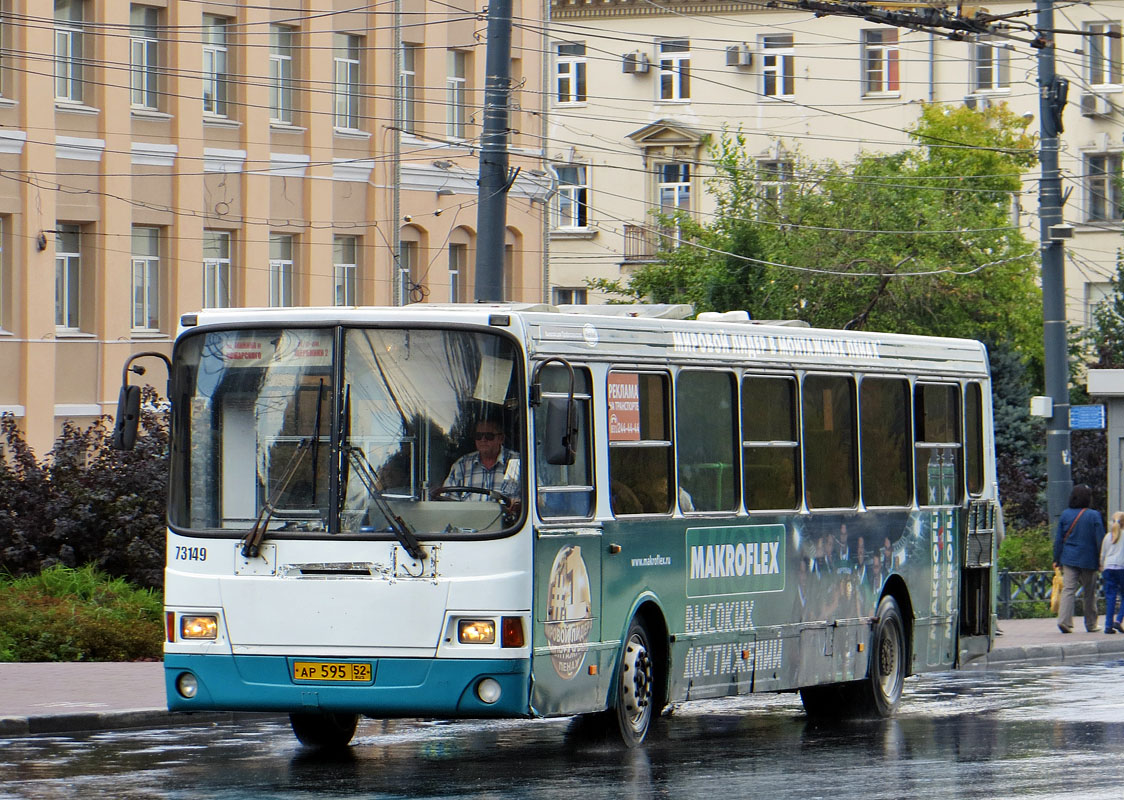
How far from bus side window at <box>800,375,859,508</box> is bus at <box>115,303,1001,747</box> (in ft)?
3.55

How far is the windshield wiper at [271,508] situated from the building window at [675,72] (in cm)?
5922

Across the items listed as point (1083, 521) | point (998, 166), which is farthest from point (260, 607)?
point (998, 166)

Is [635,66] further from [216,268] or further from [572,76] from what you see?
[216,268]

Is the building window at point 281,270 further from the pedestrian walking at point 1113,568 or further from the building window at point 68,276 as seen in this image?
the pedestrian walking at point 1113,568

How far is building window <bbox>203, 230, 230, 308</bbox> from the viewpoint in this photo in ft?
127

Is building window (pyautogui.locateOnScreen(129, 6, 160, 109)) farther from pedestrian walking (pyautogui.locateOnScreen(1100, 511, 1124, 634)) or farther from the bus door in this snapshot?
the bus door

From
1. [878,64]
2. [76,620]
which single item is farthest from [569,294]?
[76,620]

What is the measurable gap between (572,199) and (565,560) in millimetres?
60146

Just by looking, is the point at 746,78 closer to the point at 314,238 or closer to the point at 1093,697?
the point at 314,238

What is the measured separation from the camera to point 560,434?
12281mm

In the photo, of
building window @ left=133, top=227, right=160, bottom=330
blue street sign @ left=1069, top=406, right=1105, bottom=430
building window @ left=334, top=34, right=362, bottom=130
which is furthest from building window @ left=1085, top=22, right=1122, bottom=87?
blue street sign @ left=1069, top=406, right=1105, bottom=430

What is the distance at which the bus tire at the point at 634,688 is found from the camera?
13625 mm

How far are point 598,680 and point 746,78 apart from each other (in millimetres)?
58341

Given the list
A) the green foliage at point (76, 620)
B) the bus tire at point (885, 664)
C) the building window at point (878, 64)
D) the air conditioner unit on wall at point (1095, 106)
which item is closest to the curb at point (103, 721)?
the green foliage at point (76, 620)
